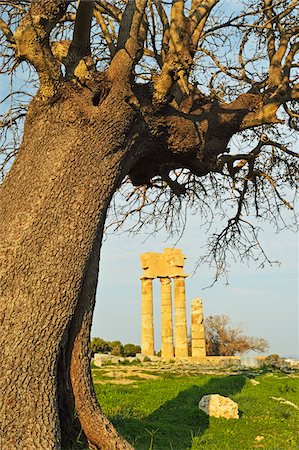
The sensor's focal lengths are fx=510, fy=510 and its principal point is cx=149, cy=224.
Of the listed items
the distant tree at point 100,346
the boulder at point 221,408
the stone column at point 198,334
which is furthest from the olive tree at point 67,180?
the distant tree at point 100,346

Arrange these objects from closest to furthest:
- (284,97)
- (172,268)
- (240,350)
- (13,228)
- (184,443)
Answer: (13,228)
(184,443)
(284,97)
(172,268)
(240,350)

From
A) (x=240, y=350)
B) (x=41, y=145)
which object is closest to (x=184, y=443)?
(x=41, y=145)

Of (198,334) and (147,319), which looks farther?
(147,319)

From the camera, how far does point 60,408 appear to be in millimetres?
4598

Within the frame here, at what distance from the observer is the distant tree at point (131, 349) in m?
33.5

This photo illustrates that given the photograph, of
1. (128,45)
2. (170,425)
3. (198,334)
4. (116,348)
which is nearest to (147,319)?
(116,348)

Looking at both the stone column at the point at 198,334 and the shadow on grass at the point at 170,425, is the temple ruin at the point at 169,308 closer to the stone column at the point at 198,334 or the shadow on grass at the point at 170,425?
the stone column at the point at 198,334

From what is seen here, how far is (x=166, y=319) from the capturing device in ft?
105

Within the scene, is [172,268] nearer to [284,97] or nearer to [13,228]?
[284,97]

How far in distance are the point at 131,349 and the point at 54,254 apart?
31.0 metres

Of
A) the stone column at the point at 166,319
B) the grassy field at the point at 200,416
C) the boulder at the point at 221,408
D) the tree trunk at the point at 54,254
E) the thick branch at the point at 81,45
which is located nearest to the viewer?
the tree trunk at the point at 54,254

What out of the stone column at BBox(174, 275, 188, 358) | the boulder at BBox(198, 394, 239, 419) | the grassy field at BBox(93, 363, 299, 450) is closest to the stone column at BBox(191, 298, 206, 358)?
the stone column at BBox(174, 275, 188, 358)

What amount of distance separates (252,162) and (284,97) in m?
1.96

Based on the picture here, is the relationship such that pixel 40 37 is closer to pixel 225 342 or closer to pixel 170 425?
pixel 170 425
